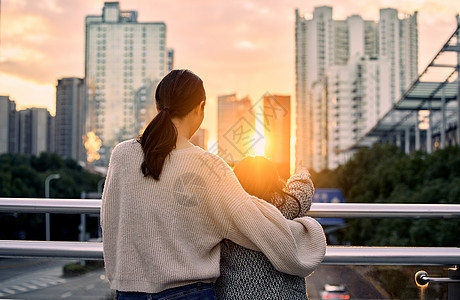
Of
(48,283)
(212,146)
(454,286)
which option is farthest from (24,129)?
(212,146)

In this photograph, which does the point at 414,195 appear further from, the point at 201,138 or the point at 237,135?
the point at 237,135

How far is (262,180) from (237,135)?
201 mm

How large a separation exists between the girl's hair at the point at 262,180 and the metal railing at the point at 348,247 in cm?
60

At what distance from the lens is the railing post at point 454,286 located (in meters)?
2.54

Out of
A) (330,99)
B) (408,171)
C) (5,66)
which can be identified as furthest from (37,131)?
(408,171)

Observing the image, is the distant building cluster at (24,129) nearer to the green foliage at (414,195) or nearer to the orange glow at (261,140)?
the green foliage at (414,195)

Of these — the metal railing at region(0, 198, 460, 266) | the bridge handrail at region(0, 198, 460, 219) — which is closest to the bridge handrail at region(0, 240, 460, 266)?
the metal railing at region(0, 198, 460, 266)

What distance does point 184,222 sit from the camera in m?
1.63

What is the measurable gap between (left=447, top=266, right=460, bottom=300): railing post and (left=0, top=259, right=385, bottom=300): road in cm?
32

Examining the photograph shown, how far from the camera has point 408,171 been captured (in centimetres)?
2022

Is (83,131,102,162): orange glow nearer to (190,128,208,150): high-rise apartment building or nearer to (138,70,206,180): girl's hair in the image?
(190,128,208,150): high-rise apartment building

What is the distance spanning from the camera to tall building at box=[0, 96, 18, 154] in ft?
205

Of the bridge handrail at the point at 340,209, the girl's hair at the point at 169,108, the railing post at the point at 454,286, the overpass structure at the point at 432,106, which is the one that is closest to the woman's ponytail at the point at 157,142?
the girl's hair at the point at 169,108

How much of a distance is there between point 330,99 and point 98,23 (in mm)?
40594
